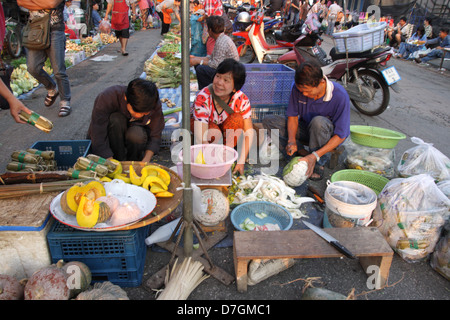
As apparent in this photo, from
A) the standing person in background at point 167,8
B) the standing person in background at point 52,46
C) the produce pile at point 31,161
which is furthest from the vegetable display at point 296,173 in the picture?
the standing person in background at point 167,8

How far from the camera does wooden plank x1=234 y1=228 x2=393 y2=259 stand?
77.9 inches

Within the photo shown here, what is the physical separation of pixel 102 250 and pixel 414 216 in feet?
7.18

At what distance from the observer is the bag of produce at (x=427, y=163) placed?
2.89 meters

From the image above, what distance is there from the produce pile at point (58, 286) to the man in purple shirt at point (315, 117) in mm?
2197

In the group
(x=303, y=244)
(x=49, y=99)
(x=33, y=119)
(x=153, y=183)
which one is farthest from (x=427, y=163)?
(x=49, y=99)

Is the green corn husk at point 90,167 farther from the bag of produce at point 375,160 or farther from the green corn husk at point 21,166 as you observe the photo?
the bag of produce at point 375,160

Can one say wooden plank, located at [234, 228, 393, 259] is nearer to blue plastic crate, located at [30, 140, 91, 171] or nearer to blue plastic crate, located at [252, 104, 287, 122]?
blue plastic crate, located at [30, 140, 91, 171]

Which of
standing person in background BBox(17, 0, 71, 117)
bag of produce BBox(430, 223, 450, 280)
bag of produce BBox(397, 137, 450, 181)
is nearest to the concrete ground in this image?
bag of produce BBox(430, 223, 450, 280)

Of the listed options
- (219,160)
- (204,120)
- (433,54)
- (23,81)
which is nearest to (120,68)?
(23,81)

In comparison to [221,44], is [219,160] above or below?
below

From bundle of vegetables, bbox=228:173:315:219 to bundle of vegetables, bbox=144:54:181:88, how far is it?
3174 mm

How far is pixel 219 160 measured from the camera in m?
2.74
